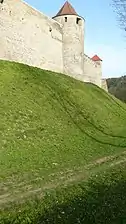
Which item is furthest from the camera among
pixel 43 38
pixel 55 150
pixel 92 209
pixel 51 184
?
pixel 43 38

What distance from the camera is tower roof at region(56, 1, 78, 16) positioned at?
3334cm

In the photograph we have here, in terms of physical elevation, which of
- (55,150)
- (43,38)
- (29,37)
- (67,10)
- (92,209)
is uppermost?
(67,10)

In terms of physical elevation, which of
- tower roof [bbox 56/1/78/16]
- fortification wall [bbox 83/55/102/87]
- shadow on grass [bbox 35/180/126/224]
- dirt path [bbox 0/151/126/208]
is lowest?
shadow on grass [bbox 35/180/126/224]

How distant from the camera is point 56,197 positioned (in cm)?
813

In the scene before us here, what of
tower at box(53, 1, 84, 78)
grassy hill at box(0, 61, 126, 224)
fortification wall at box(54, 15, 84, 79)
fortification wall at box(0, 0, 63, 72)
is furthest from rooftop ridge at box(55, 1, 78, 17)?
grassy hill at box(0, 61, 126, 224)

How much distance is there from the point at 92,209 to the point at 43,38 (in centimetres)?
2277

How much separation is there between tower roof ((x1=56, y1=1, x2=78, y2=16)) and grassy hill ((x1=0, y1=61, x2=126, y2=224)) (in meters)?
9.38

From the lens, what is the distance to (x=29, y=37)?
26.8m

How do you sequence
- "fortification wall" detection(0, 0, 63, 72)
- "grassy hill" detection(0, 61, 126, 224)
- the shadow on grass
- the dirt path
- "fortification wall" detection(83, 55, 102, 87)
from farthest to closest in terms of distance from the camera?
"fortification wall" detection(83, 55, 102, 87)
"fortification wall" detection(0, 0, 63, 72)
the dirt path
"grassy hill" detection(0, 61, 126, 224)
the shadow on grass

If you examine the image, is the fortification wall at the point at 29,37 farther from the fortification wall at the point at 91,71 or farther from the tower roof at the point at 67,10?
the fortification wall at the point at 91,71

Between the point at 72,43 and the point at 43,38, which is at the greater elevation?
the point at 72,43

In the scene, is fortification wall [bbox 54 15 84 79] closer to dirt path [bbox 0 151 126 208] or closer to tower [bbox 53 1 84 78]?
tower [bbox 53 1 84 78]

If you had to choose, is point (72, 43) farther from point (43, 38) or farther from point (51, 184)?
point (51, 184)

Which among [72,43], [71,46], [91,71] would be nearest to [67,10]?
[72,43]
